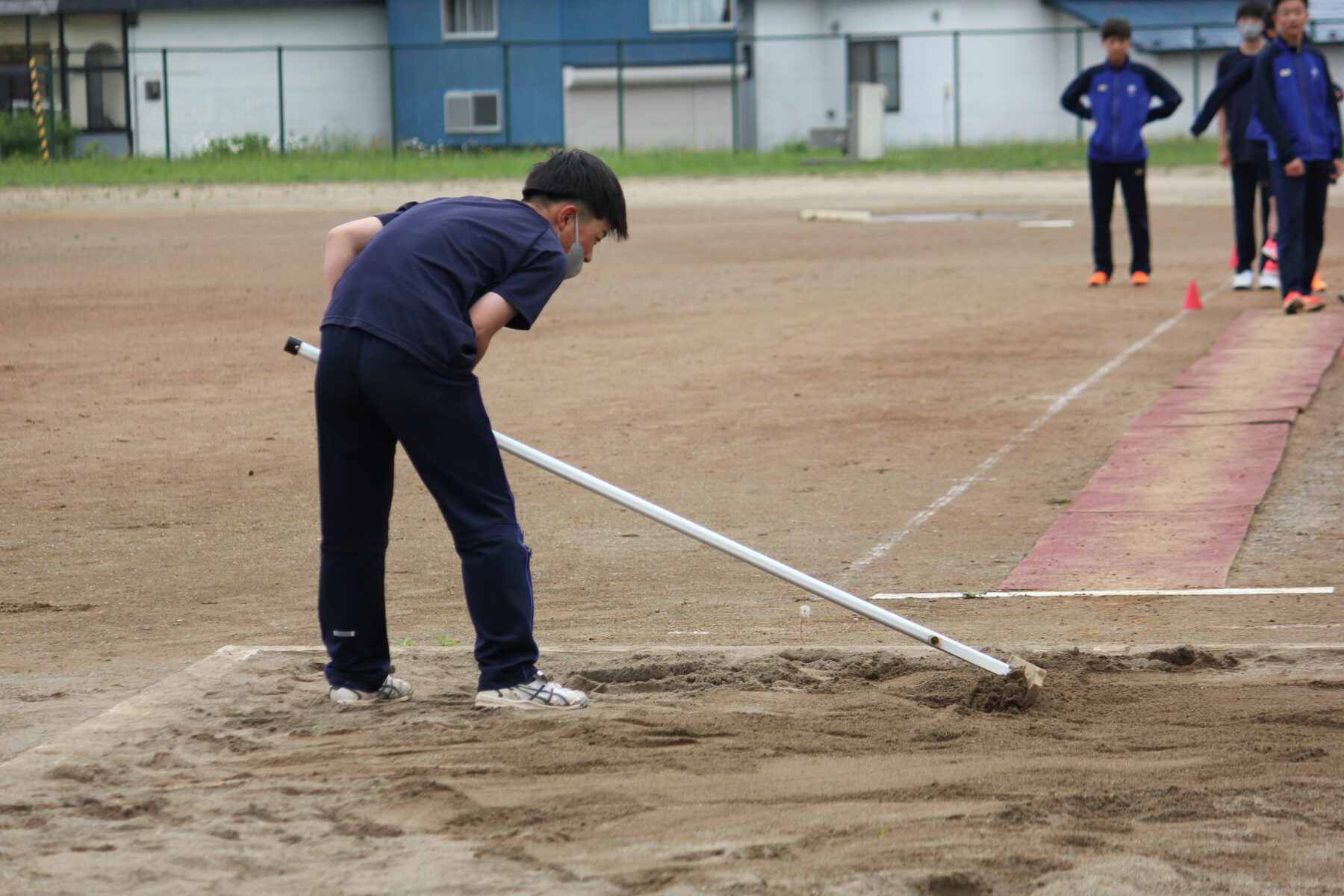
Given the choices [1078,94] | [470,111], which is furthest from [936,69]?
[1078,94]

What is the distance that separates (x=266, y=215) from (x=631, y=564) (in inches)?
836

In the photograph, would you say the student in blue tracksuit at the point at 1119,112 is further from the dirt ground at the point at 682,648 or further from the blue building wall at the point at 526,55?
the blue building wall at the point at 526,55

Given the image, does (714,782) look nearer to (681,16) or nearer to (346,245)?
(346,245)

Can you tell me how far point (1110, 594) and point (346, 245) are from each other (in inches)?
125

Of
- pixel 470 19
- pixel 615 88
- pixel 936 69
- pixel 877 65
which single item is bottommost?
pixel 615 88

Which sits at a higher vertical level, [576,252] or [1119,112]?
[1119,112]

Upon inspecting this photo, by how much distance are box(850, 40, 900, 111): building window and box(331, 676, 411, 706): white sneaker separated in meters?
40.0

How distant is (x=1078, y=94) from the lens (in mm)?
15219

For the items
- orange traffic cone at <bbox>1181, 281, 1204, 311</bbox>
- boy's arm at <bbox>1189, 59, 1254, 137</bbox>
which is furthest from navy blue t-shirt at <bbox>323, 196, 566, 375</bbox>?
orange traffic cone at <bbox>1181, 281, 1204, 311</bbox>

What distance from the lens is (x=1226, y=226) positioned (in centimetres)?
2275

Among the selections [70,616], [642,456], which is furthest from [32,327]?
[70,616]

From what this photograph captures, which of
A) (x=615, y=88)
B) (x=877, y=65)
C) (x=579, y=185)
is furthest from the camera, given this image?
(x=877, y=65)

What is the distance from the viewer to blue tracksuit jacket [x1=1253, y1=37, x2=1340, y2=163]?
12320mm

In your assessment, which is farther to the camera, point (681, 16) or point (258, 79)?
point (681, 16)
